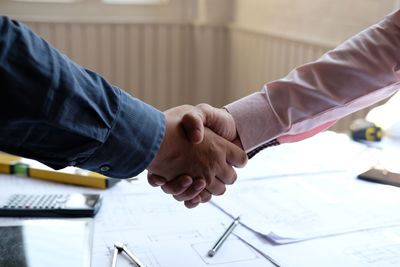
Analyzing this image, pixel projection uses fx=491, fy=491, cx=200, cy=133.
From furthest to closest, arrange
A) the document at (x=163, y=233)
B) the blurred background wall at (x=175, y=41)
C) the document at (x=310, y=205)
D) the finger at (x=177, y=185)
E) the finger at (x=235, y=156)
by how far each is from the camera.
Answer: the blurred background wall at (x=175, y=41) < the finger at (x=235, y=156) < the finger at (x=177, y=185) < the document at (x=310, y=205) < the document at (x=163, y=233)

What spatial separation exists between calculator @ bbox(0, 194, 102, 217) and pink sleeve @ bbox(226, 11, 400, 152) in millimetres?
390

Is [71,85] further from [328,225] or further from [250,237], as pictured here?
[328,225]

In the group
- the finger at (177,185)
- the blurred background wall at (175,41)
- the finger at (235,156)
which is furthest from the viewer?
the blurred background wall at (175,41)

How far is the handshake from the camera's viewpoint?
0.94 metres

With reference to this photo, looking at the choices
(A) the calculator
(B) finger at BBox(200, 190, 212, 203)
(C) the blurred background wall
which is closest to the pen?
(B) finger at BBox(200, 190, 212, 203)

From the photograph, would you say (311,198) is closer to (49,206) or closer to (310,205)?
(310,205)

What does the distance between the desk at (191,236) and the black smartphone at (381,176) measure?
0.06 feet

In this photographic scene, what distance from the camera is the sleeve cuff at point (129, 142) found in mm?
847

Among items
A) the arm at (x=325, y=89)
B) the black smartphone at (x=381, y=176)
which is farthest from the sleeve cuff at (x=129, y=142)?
the black smartphone at (x=381, y=176)

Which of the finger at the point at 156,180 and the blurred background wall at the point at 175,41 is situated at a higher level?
the finger at the point at 156,180

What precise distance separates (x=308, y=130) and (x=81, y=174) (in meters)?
0.55

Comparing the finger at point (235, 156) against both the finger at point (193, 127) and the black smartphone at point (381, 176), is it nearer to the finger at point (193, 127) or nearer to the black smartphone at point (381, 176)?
the finger at point (193, 127)

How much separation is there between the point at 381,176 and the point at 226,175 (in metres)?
0.34

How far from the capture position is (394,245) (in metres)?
0.77
